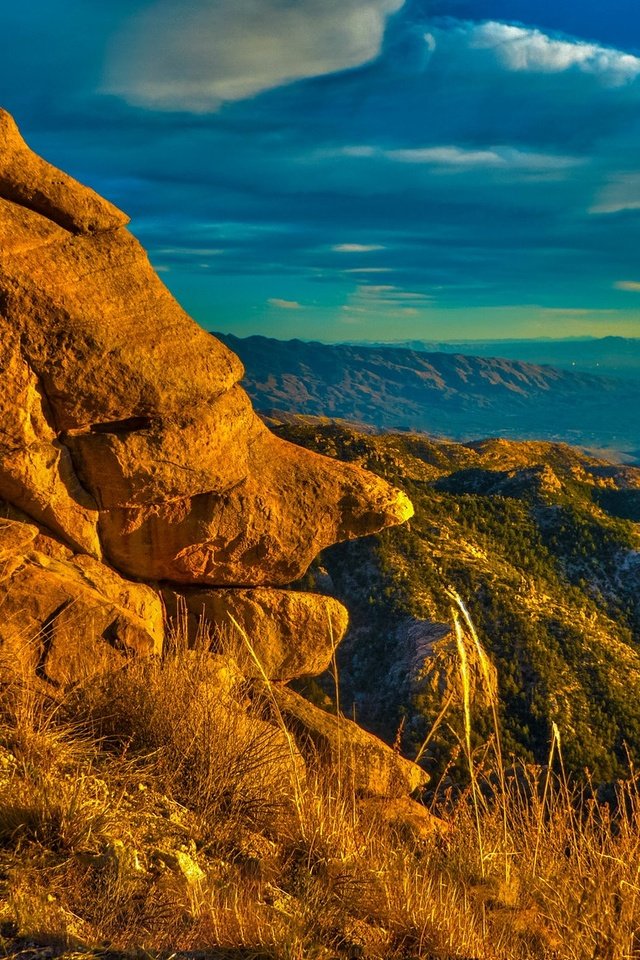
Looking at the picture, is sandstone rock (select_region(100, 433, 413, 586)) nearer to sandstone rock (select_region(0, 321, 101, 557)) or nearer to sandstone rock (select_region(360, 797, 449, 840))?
sandstone rock (select_region(0, 321, 101, 557))

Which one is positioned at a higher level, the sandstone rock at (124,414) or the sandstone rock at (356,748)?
the sandstone rock at (124,414)

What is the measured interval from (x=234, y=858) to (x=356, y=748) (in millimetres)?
7454

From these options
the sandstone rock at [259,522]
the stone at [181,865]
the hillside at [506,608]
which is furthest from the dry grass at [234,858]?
the hillside at [506,608]

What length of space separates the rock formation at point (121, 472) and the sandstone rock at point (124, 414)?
24mm

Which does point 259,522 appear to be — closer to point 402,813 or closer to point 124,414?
point 124,414

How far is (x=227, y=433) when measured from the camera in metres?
11.8

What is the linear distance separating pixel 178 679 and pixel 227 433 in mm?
4805

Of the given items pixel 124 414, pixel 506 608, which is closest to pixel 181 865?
pixel 124 414

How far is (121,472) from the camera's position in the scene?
1072cm

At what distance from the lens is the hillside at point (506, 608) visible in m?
33.3

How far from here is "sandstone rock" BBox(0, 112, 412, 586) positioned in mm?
10125

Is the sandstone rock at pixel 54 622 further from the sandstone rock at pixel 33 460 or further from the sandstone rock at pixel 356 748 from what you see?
the sandstone rock at pixel 356 748

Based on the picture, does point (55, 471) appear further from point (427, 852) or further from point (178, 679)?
point (427, 852)

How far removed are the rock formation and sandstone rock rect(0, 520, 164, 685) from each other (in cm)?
2
